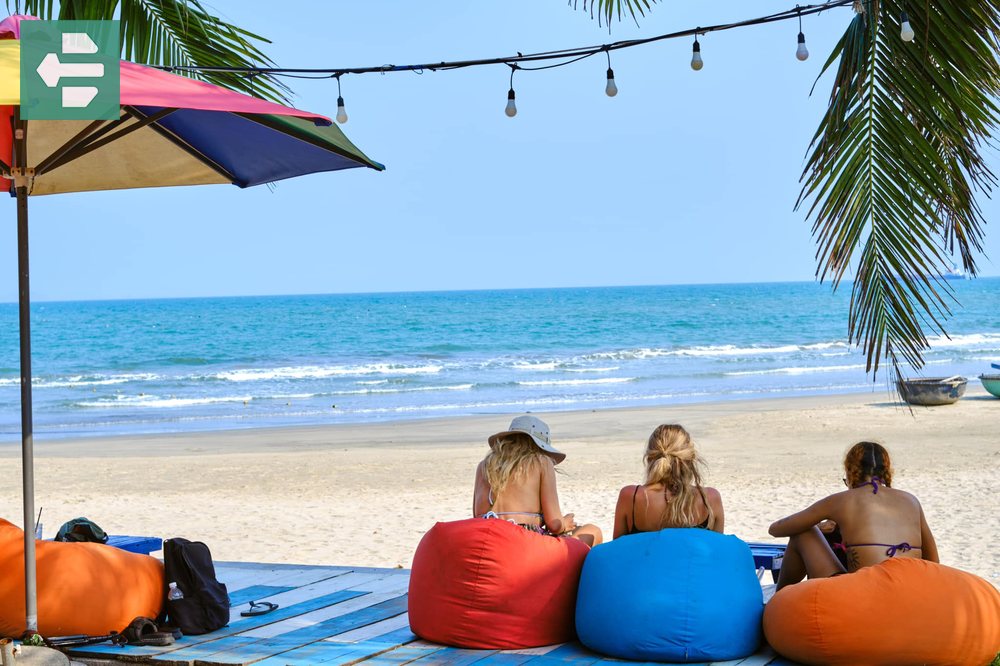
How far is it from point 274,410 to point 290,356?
1862cm

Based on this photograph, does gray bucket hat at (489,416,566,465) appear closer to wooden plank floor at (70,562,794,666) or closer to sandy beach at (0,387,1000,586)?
wooden plank floor at (70,562,794,666)

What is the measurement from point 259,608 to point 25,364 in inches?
54.4

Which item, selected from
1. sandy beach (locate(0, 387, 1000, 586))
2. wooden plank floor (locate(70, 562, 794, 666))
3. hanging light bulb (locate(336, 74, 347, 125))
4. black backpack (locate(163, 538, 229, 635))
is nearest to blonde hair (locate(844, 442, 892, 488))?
wooden plank floor (locate(70, 562, 794, 666))

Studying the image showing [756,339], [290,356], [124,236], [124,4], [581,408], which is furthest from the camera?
[124,236]

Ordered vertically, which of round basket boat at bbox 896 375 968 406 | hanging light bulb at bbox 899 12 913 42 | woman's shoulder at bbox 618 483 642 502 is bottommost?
round basket boat at bbox 896 375 968 406

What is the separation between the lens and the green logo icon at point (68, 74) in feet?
10.4

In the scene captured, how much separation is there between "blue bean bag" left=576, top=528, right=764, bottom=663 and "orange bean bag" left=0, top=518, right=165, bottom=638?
5.60 feet

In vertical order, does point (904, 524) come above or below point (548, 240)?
below

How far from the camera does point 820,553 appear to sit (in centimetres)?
401

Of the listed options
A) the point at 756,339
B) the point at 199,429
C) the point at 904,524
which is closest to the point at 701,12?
the point at 904,524

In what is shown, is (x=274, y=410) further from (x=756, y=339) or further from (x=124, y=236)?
(x=124, y=236)

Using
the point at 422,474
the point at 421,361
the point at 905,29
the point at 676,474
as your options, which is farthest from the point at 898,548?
the point at 421,361

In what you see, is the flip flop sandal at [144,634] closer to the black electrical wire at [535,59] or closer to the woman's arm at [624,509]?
the woman's arm at [624,509]

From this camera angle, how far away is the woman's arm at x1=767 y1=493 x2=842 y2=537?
3.91 metres
